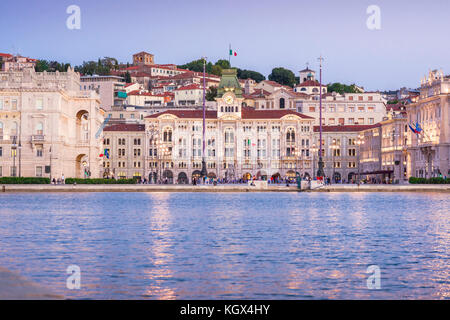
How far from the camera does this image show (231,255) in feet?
80.5

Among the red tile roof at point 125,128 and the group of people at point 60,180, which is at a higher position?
the red tile roof at point 125,128

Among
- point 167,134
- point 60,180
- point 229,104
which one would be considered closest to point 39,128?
point 60,180

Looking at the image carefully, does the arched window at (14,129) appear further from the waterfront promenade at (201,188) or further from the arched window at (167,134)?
the arched window at (167,134)

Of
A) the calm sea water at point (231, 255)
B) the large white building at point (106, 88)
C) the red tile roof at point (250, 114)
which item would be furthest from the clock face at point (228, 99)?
the calm sea water at point (231, 255)

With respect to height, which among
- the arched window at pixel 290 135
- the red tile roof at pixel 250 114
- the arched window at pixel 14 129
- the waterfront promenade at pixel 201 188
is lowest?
the waterfront promenade at pixel 201 188

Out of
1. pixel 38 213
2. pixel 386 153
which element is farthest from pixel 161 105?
pixel 38 213

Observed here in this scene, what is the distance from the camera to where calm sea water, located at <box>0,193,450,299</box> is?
59.3ft

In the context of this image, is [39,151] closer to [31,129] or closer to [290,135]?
[31,129]

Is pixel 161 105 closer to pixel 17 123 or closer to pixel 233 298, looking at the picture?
pixel 17 123

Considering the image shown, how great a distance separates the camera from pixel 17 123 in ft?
330

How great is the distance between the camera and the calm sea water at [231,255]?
18062 mm

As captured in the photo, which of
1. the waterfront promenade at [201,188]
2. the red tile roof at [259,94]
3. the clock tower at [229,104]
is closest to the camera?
the waterfront promenade at [201,188]

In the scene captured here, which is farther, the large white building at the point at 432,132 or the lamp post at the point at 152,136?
the lamp post at the point at 152,136

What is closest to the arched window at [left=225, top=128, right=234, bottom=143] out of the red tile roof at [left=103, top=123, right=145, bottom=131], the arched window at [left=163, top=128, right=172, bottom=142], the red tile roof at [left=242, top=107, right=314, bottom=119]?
the red tile roof at [left=242, top=107, right=314, bottom=119]
